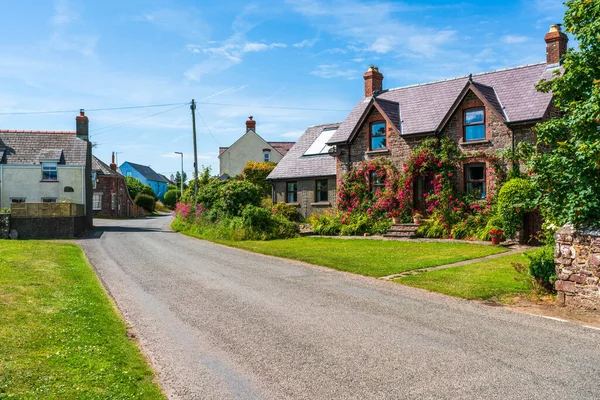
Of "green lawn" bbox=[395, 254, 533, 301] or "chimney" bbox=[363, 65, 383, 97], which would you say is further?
"chimney" bbox=[363, 65, 383, 97]

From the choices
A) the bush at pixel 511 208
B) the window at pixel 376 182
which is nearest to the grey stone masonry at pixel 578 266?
the bush at pixel 511 208

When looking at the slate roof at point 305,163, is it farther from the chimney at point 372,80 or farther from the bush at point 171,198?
the bush at point 171,198

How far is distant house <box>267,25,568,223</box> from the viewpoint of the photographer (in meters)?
24.1

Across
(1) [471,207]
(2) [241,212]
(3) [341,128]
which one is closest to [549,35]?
(1) [471,207]

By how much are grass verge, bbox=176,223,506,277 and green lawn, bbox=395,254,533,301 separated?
122 centimetres

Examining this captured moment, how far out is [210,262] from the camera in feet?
58.4

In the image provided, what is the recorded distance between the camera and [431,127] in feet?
87.0

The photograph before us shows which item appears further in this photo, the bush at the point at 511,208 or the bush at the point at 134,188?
the bush at the point at 134,188

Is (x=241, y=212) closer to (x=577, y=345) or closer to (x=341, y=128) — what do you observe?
(x=341, y=128)

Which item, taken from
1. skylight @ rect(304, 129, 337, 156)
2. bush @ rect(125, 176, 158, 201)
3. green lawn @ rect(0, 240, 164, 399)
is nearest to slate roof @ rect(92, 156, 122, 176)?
bush @ rect(125, 176, 158, 201)

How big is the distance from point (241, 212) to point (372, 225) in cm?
780

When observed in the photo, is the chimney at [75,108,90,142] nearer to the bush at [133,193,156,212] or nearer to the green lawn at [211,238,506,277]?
the green lawn at [211,238,506,277]

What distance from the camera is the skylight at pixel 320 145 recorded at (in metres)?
34.9

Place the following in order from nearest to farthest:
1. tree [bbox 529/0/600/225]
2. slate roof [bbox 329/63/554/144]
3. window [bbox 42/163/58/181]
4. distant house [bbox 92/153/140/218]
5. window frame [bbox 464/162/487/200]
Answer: tree [bbox 529/0/600/225] < slate roof [bbox 329/63/554/144] < window frame [bbox 464/162/487/200] < window [bbox 42/163/58/181] < distant house [bbox 92/153/140/218]
